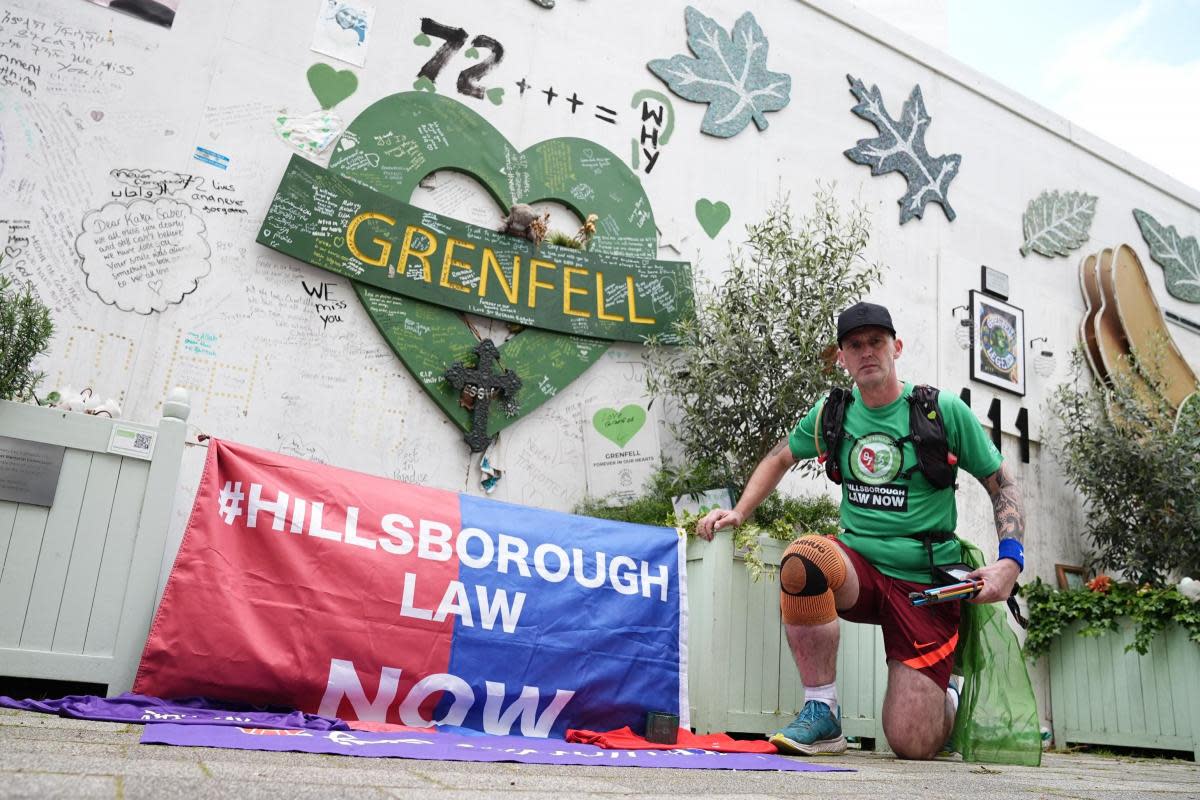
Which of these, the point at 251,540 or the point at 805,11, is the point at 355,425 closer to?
the point at 251,540

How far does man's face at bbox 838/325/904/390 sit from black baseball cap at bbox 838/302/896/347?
0.06 feet

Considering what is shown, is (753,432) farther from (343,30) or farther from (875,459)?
(343,30)

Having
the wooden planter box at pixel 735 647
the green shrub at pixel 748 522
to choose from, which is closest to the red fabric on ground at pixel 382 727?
the wooden planter box at pixel 735 647

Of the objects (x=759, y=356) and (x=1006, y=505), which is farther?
(x=759, y=356)

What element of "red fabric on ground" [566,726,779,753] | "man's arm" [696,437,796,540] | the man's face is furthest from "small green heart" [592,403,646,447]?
"red fabric on ground" [566,726,779,753]

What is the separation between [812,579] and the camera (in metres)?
2.83

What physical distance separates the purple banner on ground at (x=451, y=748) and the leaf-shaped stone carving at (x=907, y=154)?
4.32 m

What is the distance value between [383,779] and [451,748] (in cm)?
69

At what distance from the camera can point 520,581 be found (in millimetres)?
3023

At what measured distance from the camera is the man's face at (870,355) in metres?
3.02

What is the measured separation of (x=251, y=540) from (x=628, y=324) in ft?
7.61

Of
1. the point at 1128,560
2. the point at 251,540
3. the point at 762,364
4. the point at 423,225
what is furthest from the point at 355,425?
the point at 1128,560

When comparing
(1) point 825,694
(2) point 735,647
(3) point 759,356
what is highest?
(3) point 759,356

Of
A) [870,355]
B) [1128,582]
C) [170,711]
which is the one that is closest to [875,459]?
[870,355]
